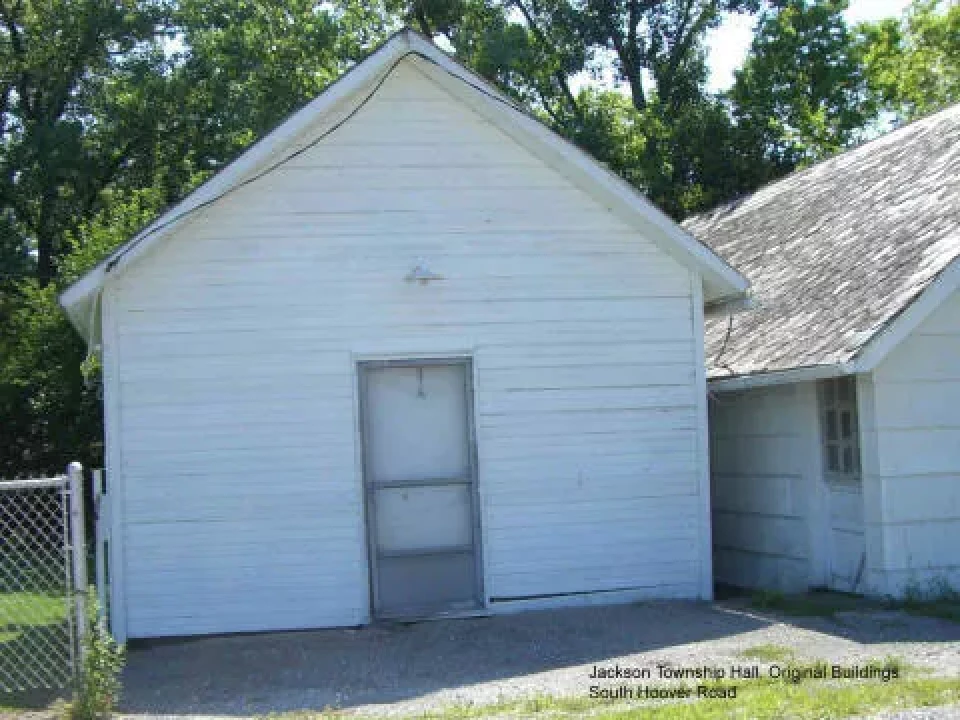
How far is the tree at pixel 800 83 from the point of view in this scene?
29.7 meters

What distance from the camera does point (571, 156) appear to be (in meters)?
11.7

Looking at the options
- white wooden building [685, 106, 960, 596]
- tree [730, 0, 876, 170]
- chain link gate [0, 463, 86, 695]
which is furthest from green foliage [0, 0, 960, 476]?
chain link gate [0, 463, 86, 695]

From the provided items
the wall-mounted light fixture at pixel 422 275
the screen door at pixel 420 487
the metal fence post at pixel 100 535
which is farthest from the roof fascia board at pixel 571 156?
the metal fence post at pixel 100 535

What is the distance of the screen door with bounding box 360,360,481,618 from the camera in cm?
1145

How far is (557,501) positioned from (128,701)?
4461mm

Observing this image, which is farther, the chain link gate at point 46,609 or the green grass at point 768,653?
the green grass at point 768,653

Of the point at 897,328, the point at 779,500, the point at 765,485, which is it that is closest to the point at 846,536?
the point at 779,500

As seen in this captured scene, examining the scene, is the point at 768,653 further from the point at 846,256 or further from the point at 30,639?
the point at 30,639

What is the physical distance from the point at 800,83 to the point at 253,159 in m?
22.4

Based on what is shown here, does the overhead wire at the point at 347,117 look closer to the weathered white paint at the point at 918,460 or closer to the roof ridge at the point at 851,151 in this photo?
the weathered white paint at the point at 918,460

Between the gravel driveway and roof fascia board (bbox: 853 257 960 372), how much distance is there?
2.04 m

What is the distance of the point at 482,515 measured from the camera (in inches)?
456

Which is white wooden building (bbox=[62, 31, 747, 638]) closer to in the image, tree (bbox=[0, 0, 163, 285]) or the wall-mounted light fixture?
the wall-mounted light fixture

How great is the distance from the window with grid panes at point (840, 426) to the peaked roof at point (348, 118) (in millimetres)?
1247
